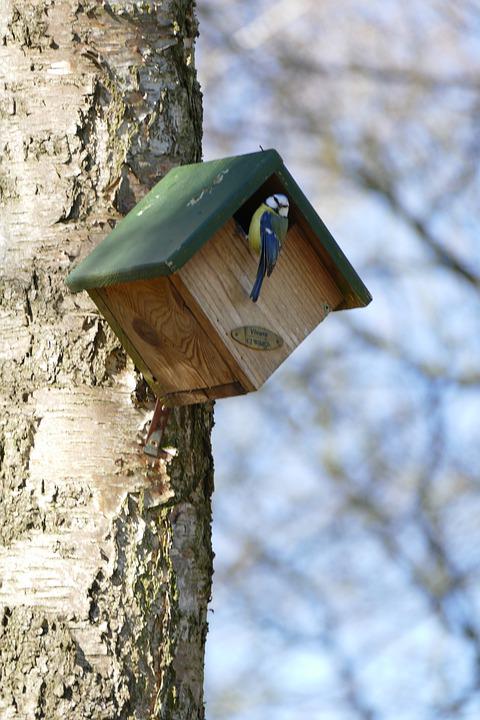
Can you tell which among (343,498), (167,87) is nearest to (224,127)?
(343,498)

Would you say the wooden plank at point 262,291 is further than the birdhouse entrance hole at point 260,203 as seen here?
No

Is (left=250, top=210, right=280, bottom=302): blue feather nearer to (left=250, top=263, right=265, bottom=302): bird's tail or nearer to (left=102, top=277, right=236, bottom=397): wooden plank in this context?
(left=250, top=263, right=265, bottom=302): bird's tail

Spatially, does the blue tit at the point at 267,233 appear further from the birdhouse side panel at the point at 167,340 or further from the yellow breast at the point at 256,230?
the birdhouse side panel at the point at 167,340

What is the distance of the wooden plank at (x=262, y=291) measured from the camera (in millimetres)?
1955

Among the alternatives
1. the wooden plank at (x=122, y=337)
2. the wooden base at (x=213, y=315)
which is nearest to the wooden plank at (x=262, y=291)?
the wooden base at (x=213, y=315)

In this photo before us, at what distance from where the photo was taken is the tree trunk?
1.99 meters

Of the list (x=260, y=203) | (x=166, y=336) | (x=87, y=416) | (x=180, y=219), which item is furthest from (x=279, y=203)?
(x=87, y=416)

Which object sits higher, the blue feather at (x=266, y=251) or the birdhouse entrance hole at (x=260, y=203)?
the birdhouse entrance hole at (x=260, y=203)

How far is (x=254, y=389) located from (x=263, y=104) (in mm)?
4961

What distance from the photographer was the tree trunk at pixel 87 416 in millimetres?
1987

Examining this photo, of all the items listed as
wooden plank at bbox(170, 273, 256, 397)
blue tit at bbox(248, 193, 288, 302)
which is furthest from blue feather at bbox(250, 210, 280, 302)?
wooden plank at bbox(170, 273, 256, 397)

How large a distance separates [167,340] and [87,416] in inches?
8.5

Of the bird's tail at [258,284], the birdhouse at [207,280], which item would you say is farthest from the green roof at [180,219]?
the bird's tail at [258,284]

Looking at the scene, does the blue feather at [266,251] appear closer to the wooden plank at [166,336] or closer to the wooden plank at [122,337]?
the wooden plank at [166,336]
